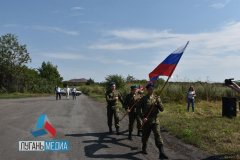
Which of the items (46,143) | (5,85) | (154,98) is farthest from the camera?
(5,85)

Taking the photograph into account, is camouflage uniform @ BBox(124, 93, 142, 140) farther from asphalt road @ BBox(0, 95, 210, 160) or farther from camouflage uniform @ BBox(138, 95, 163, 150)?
camouflage uniform @ BBox(138, 95, 163, 150)

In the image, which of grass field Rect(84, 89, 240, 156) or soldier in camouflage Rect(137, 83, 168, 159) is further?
grass field Rect(84, 89, 240, 156)

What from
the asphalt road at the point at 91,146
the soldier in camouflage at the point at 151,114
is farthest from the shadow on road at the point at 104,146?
the soldier in camouflage at the point at 151,114

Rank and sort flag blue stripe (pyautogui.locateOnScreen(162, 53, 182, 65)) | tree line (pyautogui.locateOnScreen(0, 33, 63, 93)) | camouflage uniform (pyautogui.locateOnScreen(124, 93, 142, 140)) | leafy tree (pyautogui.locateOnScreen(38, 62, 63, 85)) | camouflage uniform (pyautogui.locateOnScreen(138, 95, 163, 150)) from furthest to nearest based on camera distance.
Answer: leafy tree (pyautogui.locateOnScreen(38, 62, 63, 85)) → tree line (pyautogui.locateOnScreen(0, 33, 63, 93)) → camouflage uniform (pyautogui.locateOnScreen(124, 93, 142, 140)) → flag blue stripe (pyautogui.locateOnScreen(162, 53, 182, 65)) → camouflage uniform (pyautogui.locateOnScreen(138, 95, 163, 150))

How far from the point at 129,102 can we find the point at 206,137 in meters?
2.75

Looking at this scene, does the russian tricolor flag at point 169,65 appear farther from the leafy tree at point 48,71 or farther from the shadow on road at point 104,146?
the leafy tree at point 48,71

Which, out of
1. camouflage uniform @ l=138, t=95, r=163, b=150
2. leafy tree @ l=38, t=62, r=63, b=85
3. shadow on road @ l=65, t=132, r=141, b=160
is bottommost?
shadow on road @ l=65, t=132, r=141, b=160

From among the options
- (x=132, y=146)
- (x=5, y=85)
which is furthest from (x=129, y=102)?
(x=5, y=85)

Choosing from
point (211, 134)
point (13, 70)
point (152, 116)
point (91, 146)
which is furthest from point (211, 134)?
point (13, 70)

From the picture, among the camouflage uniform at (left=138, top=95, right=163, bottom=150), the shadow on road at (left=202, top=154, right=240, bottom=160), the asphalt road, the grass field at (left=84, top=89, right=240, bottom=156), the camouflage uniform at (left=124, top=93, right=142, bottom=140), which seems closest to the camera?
the shadow on road at (left=202, top=154, right=240, bottom=160)

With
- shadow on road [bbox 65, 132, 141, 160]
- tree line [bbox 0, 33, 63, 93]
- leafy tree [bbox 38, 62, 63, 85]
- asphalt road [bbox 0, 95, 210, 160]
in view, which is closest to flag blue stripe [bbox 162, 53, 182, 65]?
asphalt road [bbox 0, 95, 210, 160]

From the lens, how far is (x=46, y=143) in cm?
1152

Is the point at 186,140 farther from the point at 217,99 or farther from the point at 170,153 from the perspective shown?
the point at 217,99

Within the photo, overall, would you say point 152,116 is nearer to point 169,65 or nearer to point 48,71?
point 169,65
